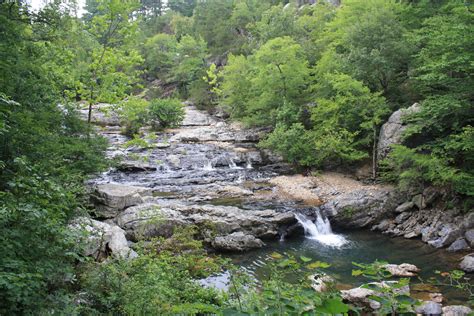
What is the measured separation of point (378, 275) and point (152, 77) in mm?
47944

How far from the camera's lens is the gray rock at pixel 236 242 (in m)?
10.3

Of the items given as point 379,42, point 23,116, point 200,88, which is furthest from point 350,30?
point 200,88

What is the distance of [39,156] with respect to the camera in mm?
5766

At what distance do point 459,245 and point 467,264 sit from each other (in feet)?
4.72

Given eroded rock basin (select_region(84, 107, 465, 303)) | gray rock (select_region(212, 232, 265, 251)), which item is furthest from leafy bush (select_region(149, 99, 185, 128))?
gray rock (select_region(212, 232, 265, 251))

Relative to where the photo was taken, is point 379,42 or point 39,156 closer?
point 39,156

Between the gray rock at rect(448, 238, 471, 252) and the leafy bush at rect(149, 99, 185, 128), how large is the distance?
76.1 ft

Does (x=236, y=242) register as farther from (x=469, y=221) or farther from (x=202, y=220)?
(x=469, y=221)

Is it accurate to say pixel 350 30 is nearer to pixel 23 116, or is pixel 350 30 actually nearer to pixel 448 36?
pixel 448 36

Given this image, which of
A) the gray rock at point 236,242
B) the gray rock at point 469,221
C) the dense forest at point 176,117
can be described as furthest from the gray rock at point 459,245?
the gray rock at point 236,242

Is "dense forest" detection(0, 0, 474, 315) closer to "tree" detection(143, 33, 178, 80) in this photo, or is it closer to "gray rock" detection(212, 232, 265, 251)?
"gray rock" detection(212, 232, 265, 251)

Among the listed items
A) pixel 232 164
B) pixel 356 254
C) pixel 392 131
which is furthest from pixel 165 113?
pixel 356 254

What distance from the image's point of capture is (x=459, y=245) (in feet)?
33.5

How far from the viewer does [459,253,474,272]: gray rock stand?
882 cm
